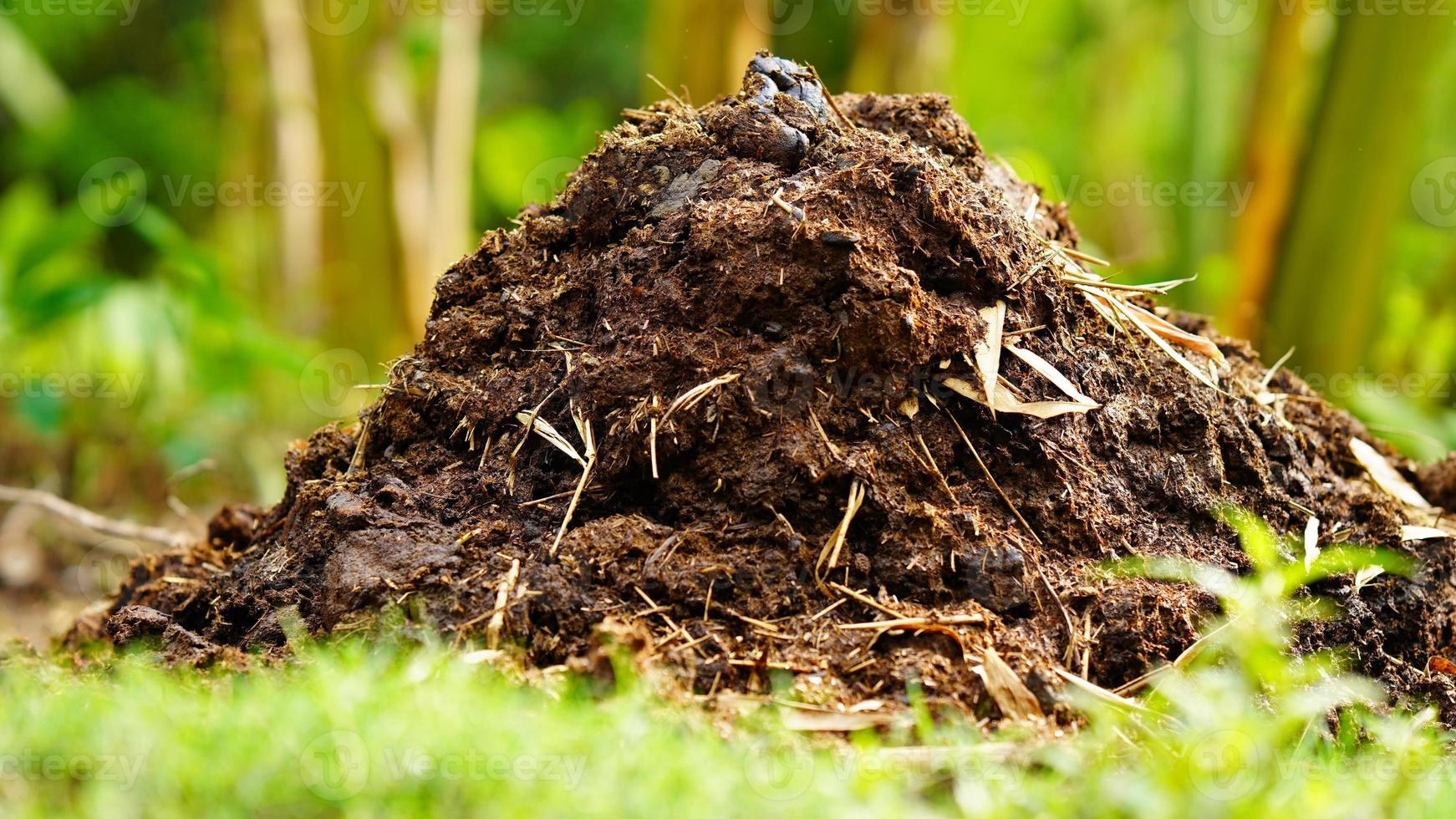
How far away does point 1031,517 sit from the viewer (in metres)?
2.60

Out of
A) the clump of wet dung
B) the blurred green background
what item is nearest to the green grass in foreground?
the clump of wet dung

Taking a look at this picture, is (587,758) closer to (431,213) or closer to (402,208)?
(402,208)

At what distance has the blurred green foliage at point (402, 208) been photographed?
6.52 meters

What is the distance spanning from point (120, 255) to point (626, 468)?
17.4 m

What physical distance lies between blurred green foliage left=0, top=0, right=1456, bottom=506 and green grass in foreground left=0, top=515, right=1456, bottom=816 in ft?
7.23

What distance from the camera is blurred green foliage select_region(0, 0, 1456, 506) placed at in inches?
257

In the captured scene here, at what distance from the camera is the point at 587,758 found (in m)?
1.78

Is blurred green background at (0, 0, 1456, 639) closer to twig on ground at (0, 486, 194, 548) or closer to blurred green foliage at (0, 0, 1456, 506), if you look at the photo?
blurred green foliage at (0, 0, 1456, 506)

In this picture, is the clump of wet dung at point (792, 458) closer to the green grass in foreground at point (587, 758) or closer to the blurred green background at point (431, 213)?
the green grass in foreground at point (587, 758)

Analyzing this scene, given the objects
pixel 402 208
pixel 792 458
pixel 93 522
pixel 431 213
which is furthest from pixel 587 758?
pixel 431 213

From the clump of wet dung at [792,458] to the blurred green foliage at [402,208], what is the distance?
3.84ft

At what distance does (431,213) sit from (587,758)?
7740mm

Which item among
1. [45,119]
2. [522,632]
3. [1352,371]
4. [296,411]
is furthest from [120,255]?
[522,632]

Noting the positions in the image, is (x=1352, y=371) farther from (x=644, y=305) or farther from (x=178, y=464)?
(x=178, y=464)
